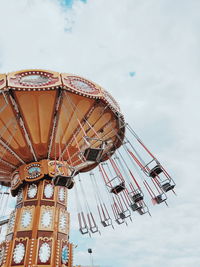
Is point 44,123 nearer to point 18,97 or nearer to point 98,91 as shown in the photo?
point 18,97

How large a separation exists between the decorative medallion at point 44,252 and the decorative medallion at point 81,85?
684 cm

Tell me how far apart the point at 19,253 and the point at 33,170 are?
3824mm

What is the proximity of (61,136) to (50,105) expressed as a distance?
1726mm

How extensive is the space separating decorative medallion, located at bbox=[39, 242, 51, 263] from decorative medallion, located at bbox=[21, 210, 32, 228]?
1.19 m

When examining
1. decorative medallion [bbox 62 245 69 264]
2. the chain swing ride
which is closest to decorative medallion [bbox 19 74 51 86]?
the chain swing ride

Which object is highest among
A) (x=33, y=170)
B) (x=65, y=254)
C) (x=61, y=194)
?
(x=33, y=170)

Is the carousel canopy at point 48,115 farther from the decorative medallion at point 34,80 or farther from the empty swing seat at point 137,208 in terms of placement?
the empty swing seat at point 137,208

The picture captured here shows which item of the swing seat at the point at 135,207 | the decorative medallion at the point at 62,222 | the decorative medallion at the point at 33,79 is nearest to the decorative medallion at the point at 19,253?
the decorative medallion at the point at 62,222

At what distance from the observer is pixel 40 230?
1107 centimetres

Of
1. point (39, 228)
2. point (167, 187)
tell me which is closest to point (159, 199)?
point (167, 187)

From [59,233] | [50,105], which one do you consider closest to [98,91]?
[50,105]

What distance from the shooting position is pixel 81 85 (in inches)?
484

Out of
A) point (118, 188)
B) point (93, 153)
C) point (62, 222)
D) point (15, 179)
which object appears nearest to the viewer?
→ point (93, 153)

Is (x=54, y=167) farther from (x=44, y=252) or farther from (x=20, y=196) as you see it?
(x=44, y=252)
